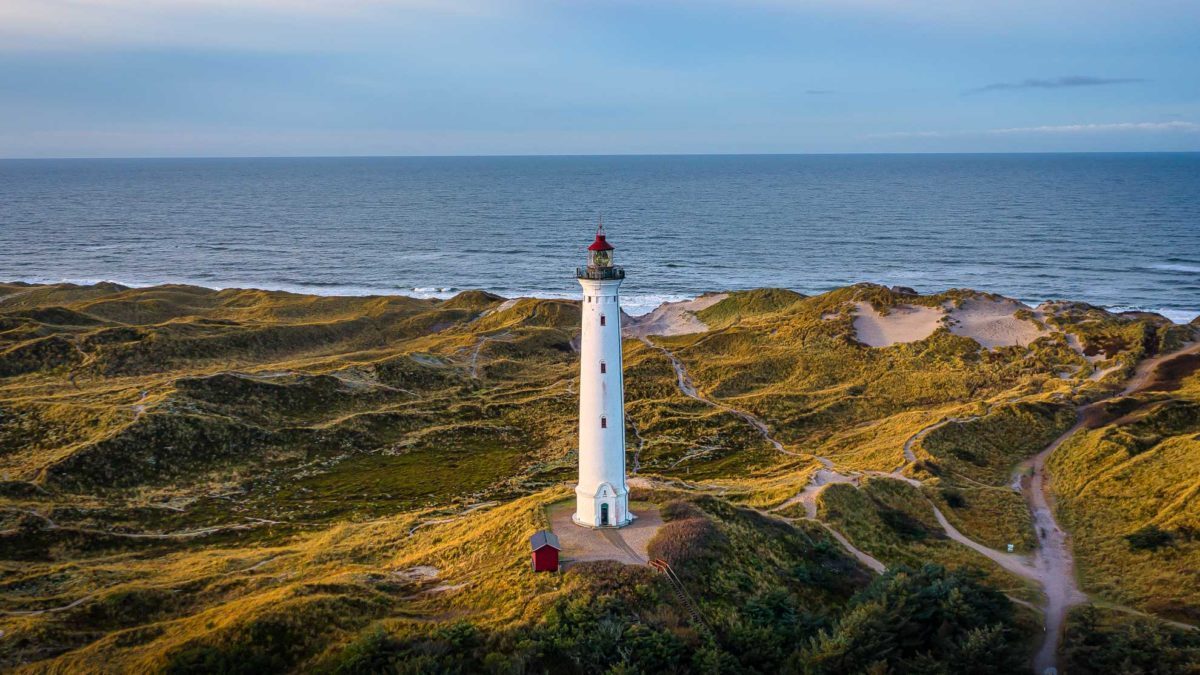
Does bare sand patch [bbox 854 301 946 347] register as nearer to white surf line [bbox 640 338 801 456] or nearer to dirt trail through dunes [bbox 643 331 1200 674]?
white surf line [bbox 640 338 801 456]

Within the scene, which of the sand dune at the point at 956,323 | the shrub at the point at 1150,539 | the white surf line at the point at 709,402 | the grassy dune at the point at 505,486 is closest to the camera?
the grassy dune at the point at 505,486

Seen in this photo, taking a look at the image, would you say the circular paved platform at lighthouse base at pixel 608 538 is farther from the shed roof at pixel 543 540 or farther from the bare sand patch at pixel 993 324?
the bare sand patch at pixel 993 324

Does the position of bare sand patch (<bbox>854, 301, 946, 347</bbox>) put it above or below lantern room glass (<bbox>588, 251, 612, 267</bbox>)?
below

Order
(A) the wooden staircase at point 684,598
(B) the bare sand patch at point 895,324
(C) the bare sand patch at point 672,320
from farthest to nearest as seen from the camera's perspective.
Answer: (C) the bare sand patch at point 672,320
(B) the bare sand patch at point 895,324
(A) the wooden staircase at point 684,598

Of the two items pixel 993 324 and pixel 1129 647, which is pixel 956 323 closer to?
pixel 993 324

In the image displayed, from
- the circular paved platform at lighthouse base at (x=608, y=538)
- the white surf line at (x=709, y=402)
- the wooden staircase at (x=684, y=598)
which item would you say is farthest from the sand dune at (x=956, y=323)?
the wooden staircase at (x=684, y=598)

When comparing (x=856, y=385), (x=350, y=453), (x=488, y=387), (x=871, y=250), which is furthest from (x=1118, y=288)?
(x=350, y=453)

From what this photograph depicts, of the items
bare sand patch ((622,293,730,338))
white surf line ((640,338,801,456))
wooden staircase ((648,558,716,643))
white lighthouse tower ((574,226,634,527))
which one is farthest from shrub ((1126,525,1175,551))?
bare sand patch ((622,293,730,338))
